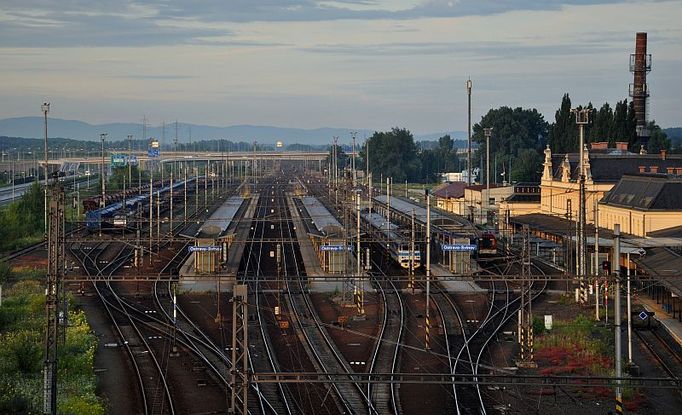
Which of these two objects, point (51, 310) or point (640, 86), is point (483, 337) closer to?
point (51, 310)

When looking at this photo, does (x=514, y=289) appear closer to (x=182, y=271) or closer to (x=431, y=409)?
(x=182, y=271)

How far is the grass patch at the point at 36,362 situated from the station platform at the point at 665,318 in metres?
13.7

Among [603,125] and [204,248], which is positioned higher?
[603,125]

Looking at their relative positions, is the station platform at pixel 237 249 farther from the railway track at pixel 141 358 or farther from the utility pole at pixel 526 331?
the utility pole at pixel 526 331

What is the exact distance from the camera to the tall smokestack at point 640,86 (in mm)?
69250

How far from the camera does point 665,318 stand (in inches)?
1147

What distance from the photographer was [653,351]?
24375 millimetres

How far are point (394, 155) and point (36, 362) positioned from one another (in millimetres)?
101370

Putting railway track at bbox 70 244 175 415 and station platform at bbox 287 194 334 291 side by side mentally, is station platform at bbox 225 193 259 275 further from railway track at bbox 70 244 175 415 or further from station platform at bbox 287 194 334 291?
railway track at bbox 70 244 175 415

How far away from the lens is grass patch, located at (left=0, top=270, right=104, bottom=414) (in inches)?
688

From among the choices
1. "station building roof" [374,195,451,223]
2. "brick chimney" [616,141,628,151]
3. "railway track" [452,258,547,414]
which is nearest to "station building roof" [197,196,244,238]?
"station building roof" [374,195,451,223]

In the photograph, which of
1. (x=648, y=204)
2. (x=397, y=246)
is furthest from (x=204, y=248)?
(x=648, y=204)

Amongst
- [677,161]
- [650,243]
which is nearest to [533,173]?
[677,161]

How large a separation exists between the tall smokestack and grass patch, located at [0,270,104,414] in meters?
49.4
